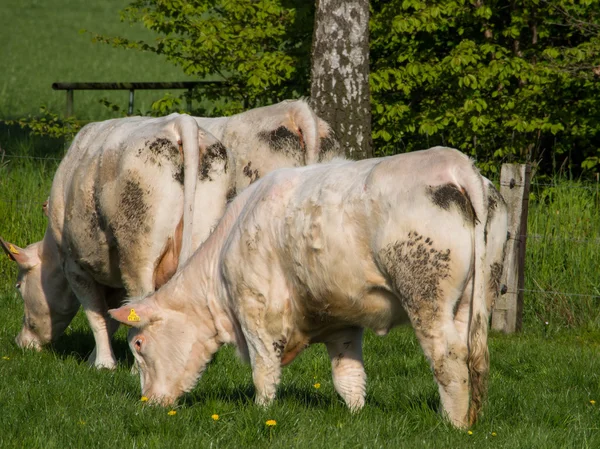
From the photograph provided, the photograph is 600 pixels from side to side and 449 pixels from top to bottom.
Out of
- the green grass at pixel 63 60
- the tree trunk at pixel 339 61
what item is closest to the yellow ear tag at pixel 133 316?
the tree trunk at pixel 339 61

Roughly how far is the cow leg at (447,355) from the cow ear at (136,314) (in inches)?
80.3

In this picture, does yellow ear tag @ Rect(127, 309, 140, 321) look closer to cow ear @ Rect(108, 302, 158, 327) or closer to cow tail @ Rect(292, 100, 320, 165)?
cow ear @ Rect(108, 302, 158, 327)

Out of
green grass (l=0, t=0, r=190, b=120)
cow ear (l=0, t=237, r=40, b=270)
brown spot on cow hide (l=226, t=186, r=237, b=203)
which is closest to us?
brown spot on cow hide (l=226, t=186, r=237, b=203)

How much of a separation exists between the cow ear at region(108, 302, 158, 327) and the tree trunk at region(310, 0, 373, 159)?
17.2 ft

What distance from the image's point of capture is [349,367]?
6039 millimetres

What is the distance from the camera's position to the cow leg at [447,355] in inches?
194

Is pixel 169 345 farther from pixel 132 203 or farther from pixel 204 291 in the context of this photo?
pixel 132 203

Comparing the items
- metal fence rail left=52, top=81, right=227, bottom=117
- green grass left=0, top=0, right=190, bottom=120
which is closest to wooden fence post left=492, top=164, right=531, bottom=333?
metal fence rail left=52, top=81, right=227, bottom=117

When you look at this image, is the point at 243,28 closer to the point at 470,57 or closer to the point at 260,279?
the point at 470,57

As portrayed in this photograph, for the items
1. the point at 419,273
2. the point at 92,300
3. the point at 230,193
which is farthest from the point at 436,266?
the point at 92,300

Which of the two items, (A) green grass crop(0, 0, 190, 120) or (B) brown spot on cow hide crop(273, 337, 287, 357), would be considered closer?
(B) brown spot on cow hide crop(273, 337, 287, 357)

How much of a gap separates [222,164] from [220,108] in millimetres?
6416

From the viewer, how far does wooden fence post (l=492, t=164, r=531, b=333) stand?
9.74 metres

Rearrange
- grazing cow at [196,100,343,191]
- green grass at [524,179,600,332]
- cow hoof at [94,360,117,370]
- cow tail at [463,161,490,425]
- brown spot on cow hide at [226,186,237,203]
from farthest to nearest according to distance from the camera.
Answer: green grass at [524,179,600,332], grazing cow at [196,100,343,191], cow hoof at [94,360,117,370], brown spot on cow hide at [226,186,237,203], cow tail at [463,161,490,425]
